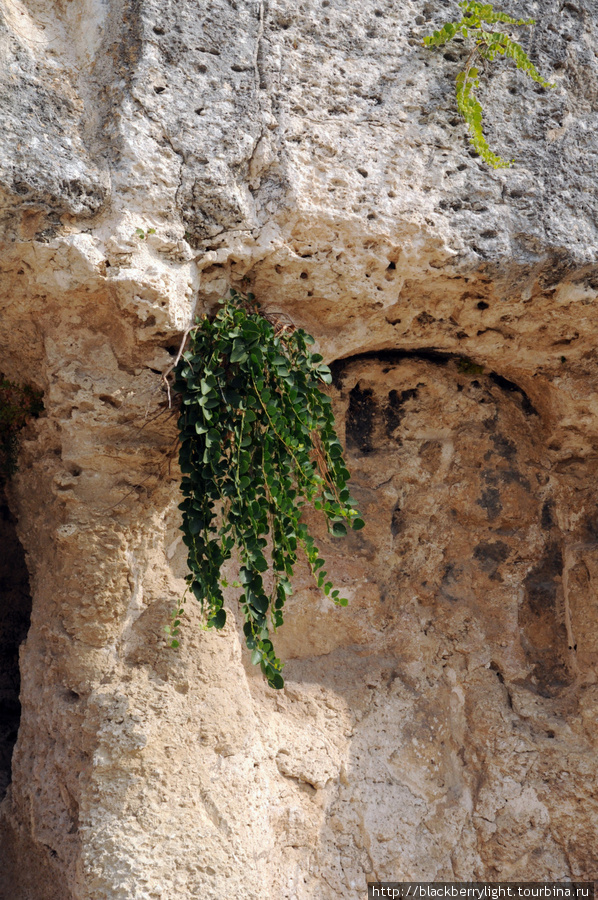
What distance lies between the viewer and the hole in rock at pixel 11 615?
12.9 feet

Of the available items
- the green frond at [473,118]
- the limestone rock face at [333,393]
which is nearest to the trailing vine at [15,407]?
the limestone rock face at [333,393]

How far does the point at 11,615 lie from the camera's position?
13.4 feet

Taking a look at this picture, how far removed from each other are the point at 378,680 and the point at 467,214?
2.14m

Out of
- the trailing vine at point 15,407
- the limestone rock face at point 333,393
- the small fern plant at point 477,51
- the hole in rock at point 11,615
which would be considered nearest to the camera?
the limestone rock face at point 333,393

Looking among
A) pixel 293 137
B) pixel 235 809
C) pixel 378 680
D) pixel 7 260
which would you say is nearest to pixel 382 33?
pixel 293 137

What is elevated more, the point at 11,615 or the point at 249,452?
the point at 249,452

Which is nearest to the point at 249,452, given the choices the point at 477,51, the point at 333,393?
the point at 333,393

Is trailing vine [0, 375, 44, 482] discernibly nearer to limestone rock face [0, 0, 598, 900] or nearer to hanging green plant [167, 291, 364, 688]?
limestone rock face [0, 0, 598, 900]

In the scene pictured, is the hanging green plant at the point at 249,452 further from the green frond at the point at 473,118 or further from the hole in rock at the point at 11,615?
the hole in rock at the point at 11,615

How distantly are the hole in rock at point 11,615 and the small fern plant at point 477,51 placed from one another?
2726 millimetres

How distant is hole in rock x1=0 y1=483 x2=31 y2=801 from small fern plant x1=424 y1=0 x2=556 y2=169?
8.94 ft

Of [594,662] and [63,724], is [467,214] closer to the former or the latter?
[594,662]

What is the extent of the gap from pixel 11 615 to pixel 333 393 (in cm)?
203

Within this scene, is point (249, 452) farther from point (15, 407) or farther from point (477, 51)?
point (477, 51)
